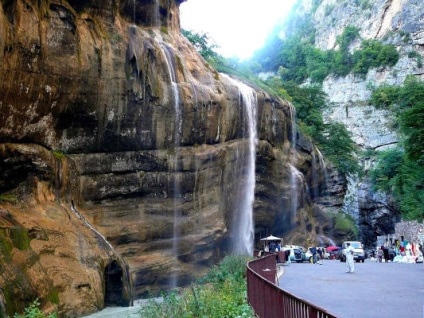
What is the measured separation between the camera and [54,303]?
1538cm

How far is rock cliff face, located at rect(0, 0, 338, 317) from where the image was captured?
17.3 meters

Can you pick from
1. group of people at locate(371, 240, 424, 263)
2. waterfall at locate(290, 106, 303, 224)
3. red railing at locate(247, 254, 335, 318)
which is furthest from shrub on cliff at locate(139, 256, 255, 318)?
waterfall at locate(290, 106, 303, 224)

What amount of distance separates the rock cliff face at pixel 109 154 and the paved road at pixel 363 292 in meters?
6.63

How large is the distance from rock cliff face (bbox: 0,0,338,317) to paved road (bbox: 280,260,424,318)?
6.63 m

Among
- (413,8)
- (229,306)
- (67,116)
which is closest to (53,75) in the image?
(67,116)

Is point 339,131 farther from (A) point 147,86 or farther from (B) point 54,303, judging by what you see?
(B) point 54,303

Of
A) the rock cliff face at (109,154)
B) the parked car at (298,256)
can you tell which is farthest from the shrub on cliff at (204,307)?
the parked car at (298,256)

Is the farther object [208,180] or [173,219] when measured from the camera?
[208,180]

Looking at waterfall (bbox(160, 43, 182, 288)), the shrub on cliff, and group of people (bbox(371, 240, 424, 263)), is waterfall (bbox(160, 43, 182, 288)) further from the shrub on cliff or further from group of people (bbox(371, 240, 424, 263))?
group of people (bbox(371, 240, 424, 263))

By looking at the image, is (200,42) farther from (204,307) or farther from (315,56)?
(315,56)

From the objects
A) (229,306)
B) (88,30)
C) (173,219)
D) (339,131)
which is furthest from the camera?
(339,131)

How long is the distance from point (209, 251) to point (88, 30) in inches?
520

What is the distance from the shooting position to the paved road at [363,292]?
1195 cm

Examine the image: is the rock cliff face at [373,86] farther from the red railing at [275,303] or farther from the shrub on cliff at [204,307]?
the red railing at [275,303]
